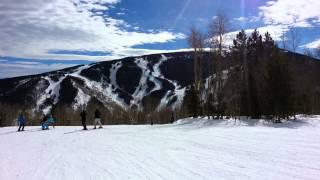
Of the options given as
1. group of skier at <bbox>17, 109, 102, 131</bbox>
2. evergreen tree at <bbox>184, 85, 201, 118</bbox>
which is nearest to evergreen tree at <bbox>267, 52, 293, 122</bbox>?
evergreen tree at <bbox>184, 85, 201, 118</bbox>

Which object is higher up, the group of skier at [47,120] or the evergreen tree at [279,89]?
the evergreen tree at [279,89]

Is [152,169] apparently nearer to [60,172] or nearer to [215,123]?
[60,172]

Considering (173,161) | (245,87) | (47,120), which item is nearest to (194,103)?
(245,87)

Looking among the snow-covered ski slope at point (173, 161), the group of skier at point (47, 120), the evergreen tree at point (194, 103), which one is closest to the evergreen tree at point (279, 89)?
the evergreen tree at point (194, 103)

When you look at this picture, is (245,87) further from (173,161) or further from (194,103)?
(173,161)

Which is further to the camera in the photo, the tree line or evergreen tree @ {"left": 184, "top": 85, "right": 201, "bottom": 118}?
evergreen tree @ {"left": 184, "top": 85, "right": 201, "bottom": 118}

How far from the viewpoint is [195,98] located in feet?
167

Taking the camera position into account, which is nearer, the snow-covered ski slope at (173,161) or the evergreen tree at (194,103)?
the snow-covered ski slope at (173,161)

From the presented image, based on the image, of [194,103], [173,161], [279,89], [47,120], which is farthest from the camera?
[194,103]

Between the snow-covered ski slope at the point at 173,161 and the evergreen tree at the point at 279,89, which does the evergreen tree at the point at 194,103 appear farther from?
the snow-covered ski slope at the point at 173,161

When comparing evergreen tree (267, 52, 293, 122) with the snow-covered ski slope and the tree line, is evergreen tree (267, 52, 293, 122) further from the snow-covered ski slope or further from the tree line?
the snow-covered ski slope

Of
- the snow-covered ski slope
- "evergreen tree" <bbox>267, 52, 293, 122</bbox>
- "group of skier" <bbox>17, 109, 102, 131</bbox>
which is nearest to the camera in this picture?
the snow-covered ski slope

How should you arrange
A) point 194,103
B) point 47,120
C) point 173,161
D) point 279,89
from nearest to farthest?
1. point 173,161
2. point 47,120
3. point 279,89
4. point 194,103

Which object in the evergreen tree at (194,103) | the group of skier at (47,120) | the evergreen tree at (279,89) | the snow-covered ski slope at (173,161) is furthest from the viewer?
the evergreen tree at (194,103)
